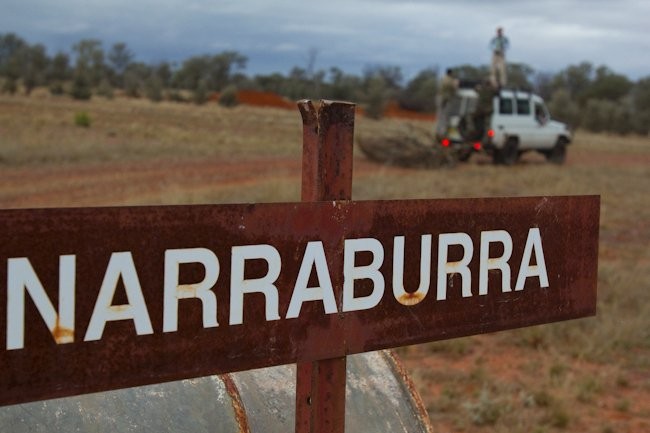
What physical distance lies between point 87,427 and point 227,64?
79577mm

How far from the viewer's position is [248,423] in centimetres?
215

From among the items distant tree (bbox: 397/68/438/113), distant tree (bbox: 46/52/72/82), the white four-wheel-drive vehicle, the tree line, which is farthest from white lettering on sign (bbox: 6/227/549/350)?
distant tree (bbox: 46/52/72/82)

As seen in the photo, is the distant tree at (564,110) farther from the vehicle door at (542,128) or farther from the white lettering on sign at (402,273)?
the white lettering on sign at (402,273)

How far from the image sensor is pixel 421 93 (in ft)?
235

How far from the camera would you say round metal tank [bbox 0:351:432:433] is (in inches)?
74.1

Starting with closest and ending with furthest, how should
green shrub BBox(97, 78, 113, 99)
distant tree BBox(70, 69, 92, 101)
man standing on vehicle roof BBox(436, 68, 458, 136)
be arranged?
1. man standing on vehicle roof BBox(436, 68, 458, 136)
2. distant tree BBox(70, 69, 92, 101)
3. green shrub BBox(97, 78, 113, 99)

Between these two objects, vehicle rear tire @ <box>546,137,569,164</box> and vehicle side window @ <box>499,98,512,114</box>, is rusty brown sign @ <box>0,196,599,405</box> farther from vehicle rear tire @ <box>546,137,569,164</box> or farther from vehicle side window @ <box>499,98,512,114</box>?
vehicle rear tire @ <box>546,137,569,164</box>

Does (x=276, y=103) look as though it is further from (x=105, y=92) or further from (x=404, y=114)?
(x=105, y=92)

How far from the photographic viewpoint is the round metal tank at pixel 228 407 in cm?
188

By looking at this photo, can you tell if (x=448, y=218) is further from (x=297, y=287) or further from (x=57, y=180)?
(x=57, y=180)

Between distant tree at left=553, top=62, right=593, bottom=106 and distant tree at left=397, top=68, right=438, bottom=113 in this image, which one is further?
distant tree at left=553, top=62, right=593, bottom=106

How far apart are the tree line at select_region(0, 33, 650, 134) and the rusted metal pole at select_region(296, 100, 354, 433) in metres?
48.5

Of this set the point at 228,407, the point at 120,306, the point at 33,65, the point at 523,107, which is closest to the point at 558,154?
the point at 523,107

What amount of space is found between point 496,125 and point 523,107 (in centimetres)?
115
